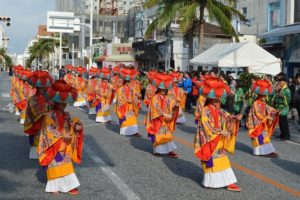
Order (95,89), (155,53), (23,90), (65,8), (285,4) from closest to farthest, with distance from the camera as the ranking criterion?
1. (23,90)
2. (95,89)
3. (285,4)
4. (155,53)
5. (65,8)

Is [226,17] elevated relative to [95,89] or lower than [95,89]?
elevated

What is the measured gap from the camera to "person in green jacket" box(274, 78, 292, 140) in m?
12.3

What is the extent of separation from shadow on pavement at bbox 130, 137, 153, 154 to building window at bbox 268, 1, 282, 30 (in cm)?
2208

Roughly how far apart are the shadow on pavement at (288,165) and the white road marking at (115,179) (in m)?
3.20

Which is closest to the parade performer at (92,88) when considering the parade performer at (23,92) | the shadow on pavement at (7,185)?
the parade performer at (23,92)

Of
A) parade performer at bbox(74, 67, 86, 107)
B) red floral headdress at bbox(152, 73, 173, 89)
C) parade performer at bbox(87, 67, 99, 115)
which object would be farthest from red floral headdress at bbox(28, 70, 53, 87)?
parade performer at bbox(74, 67, 86, 107)

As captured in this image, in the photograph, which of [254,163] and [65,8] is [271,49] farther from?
[65,8]

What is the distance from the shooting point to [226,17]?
970 inches

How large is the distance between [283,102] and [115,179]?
620 centimetres

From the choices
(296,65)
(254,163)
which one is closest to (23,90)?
(254,163)

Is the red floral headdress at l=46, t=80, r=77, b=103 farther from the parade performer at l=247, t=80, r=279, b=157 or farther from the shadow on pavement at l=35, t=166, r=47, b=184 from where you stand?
the parade performer at l=247, t=80, r=279, b=157

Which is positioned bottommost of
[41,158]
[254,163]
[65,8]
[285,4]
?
[254,163]

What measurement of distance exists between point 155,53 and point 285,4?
13.4 metres

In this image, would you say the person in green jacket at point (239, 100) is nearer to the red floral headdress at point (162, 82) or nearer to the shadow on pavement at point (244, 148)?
the shadow on pavement at point (244, 148)
